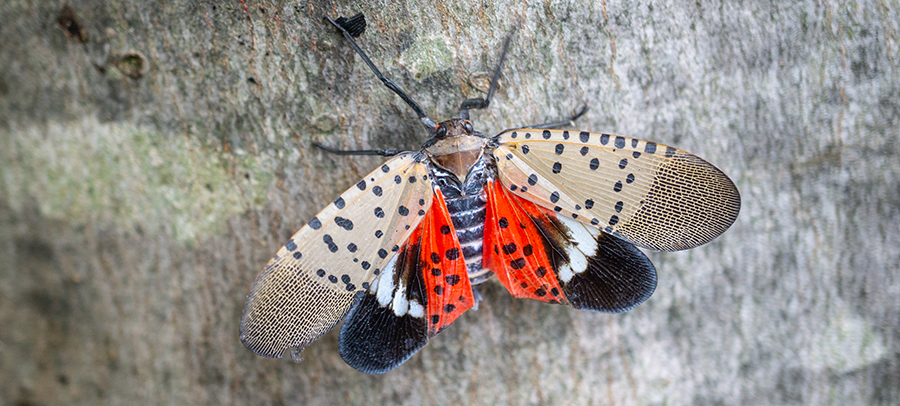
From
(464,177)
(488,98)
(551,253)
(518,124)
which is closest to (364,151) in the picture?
(464,177)

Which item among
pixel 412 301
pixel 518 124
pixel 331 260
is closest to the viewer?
pixel 331 260

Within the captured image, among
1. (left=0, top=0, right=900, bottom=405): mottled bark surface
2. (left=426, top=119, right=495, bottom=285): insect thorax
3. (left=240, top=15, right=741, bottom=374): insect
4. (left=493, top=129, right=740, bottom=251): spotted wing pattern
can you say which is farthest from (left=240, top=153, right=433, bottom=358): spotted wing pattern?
(left=493, top=129, right=740, bottom=251): spotted wing pattern

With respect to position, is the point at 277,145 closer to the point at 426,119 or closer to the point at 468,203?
the point at 426,119

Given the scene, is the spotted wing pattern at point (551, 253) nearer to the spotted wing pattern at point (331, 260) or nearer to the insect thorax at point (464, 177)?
the insect thorax at point (464, 177)

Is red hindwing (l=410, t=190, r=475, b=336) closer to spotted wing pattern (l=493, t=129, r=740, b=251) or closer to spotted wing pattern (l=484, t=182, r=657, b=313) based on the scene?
spotted wing pattern (l=484, t=182, r=657, b=313)

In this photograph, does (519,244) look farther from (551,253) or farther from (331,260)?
(331,260)

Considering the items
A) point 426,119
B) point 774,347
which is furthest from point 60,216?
point 774,347
